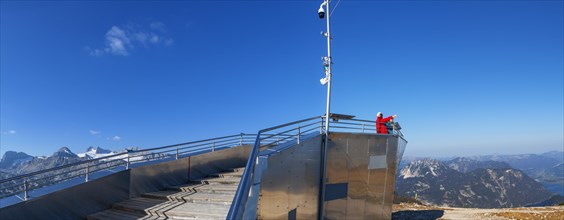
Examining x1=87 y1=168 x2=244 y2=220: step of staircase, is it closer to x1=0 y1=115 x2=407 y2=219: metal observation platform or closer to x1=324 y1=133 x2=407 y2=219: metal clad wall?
x1=0 y1=115 x2=407 y2=219: metal observation platform

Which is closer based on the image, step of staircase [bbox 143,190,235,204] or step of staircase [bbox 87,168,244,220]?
step of staircase [bbox 87,168,244,220]

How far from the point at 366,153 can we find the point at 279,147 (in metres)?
5.64

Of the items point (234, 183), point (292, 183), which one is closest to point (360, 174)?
point (292, 183)

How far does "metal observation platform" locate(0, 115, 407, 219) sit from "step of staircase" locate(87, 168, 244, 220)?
3 cm

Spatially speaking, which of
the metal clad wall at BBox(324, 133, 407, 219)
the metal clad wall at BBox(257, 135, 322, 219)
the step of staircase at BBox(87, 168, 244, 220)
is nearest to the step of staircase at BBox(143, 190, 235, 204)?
the step of staircase at BBox(87, 168, 244, 220)

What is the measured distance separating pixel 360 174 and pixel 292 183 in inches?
182

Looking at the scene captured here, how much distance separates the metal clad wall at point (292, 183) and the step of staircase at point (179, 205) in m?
1.26

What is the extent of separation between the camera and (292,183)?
38.2 ft

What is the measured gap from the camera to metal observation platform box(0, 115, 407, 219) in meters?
7.85

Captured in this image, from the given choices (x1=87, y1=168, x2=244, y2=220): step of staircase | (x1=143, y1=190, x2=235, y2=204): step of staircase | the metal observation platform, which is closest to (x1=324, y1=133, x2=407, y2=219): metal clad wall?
the metal observation platform

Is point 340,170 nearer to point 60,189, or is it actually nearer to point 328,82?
point 328,82

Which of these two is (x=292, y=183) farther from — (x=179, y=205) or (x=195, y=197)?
(x=179, y=205)

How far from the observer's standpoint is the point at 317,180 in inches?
514

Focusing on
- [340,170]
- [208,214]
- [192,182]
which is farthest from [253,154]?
[340,170]
